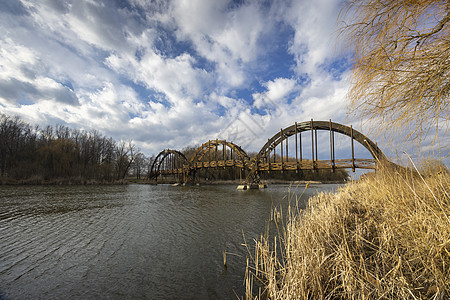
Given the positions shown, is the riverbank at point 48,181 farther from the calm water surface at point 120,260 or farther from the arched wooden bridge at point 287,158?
the calm water surface at point 120,260

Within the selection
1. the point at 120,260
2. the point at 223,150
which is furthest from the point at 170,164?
the point at 120,260

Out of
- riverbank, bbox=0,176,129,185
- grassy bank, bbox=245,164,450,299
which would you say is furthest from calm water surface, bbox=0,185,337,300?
riverbank, bbox=0,176,129,185

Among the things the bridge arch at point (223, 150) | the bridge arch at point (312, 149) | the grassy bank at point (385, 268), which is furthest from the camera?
the bridge arch at point (223, 150)

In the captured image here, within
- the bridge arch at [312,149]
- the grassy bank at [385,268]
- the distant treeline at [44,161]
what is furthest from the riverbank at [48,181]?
the grassy bank at [385,268]

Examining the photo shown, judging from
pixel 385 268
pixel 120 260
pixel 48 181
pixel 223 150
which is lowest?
pixel 120 260

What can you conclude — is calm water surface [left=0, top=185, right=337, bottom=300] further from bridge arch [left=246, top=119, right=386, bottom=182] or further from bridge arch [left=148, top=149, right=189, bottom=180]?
bridge arch [left=148, top=149, right=189, bottom=180]

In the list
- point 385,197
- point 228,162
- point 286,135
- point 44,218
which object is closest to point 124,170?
point 228,162

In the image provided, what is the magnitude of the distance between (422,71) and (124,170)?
63.9 metres

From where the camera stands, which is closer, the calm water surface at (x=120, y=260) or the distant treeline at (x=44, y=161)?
the calm water surface at (x=120, y=260)

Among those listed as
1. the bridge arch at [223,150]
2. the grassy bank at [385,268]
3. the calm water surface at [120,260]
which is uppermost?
the bridge arch at [223,150]

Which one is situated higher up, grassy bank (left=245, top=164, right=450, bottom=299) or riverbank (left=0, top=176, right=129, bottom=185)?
grassy bank (left=245, top=164, right=450, bottom=299)

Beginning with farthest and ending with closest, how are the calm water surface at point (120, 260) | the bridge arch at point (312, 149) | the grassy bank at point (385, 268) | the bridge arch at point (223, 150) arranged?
1. the bridge arch at point (223, 150)
2. the bridge arch at point (312, 149)
3. the calm water surface at point (120, 260)
4. the grassy bank at point (385, 268)

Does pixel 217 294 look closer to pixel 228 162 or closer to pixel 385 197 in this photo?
pixel 385 197

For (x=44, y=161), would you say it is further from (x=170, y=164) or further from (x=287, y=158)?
(x=287, y=158)
